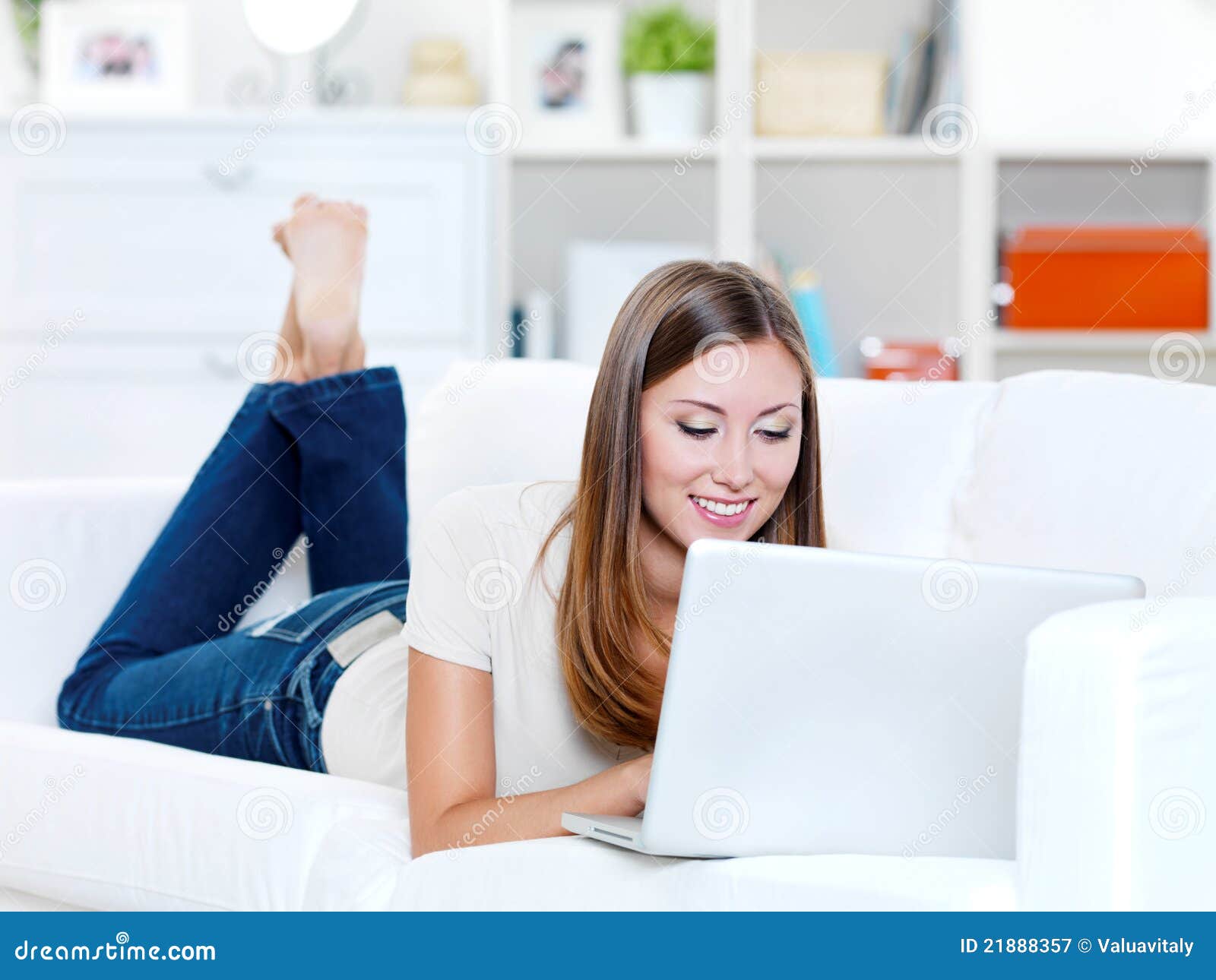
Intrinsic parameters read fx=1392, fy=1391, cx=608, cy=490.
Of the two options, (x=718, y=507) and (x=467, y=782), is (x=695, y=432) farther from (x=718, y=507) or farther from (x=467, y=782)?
(x=467, y=782)

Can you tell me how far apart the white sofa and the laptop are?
3cm

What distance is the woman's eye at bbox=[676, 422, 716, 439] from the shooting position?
122cm

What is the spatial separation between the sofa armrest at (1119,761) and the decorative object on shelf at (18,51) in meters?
2.84

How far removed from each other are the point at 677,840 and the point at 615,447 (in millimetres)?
442

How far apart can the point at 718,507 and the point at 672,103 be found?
6.00 feet

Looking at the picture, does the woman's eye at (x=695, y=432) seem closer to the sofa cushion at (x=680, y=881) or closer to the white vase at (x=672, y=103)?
the sofa cushion at (x=680, y=881)

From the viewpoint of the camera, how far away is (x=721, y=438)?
1.22m

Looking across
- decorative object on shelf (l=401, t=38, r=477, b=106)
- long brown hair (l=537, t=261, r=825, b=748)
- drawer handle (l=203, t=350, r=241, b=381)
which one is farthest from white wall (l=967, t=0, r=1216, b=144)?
long brown hair (l=537, t=261, r=825, b=748)

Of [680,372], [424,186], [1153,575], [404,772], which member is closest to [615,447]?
[680,372]

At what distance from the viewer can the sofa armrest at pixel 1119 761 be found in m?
0.78

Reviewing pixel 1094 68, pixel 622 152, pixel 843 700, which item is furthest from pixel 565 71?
pixel 843 700

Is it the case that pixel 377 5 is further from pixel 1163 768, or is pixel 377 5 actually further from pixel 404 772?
pixel 1163 768

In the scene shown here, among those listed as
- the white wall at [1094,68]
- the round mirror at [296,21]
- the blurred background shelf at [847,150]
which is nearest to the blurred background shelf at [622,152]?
the blurred background shelf at [847,150]

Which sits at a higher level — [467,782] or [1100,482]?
[1100,482]
